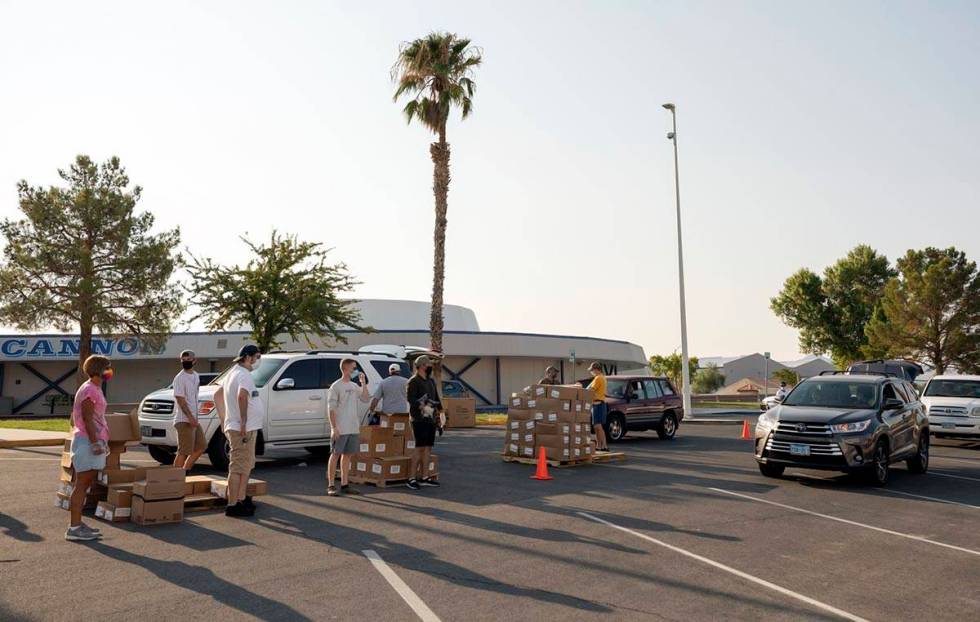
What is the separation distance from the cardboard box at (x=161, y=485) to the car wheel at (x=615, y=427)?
44.7ft

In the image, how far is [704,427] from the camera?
27.9 meters

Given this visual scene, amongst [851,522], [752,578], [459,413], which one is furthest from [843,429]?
[459,413]

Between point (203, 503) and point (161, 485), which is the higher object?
point (161, 485)

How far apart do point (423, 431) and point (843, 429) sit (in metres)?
6.62

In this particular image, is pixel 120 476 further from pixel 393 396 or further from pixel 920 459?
pixel 920 459

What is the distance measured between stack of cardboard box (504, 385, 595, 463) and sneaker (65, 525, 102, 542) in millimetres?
8377

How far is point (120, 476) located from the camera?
9555 millimetres

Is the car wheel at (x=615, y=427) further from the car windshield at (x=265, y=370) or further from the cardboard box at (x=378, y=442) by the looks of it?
the cardboard box at (x=378, y=442)

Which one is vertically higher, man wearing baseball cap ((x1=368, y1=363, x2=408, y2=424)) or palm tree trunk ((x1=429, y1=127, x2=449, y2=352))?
palm tree trunk ((x1=429, y1=127, x2=449, y2=352))

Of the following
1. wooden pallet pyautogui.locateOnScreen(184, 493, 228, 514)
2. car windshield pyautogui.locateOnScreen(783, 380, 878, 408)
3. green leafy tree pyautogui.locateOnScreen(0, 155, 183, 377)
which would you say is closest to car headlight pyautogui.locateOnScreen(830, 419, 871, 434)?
car windshield pyautogui.locateOnScreen(783, 380, 878, 408)

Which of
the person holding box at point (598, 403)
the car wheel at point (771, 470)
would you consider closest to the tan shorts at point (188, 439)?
the person holding box at point (598, 403)

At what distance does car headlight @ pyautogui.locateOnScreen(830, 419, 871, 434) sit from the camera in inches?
487

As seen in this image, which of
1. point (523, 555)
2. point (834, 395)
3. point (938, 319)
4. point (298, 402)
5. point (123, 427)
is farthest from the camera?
point (938, 319)

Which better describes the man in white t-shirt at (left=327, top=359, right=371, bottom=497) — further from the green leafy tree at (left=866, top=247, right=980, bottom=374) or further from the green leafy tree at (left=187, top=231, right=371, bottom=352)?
the green leafy tree at (left=866, top=247, right=980, bottom=374)
